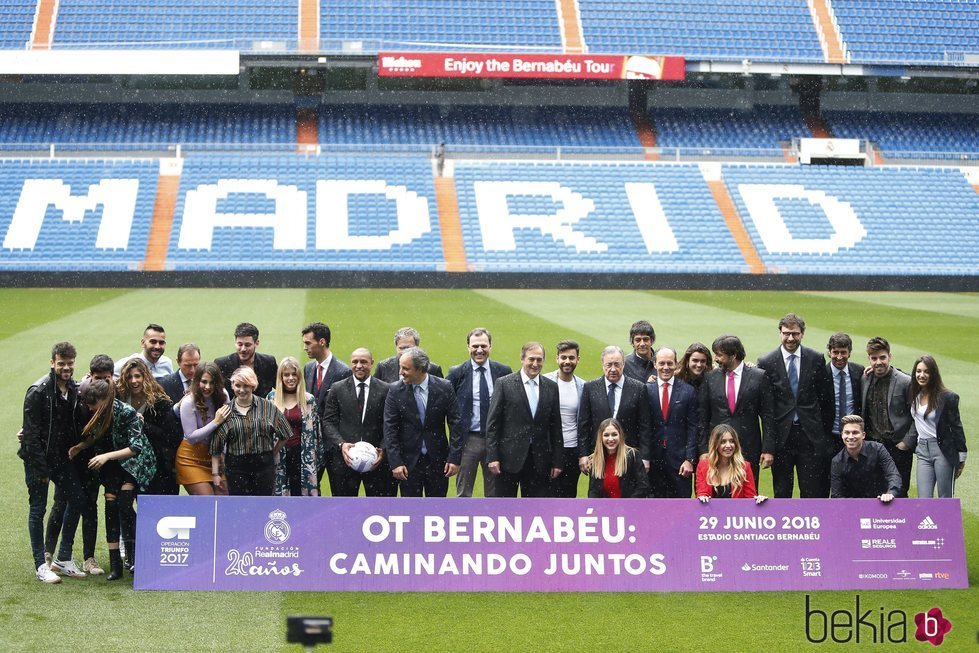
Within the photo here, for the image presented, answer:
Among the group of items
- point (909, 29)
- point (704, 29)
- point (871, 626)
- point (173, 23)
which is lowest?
point (871, 626)

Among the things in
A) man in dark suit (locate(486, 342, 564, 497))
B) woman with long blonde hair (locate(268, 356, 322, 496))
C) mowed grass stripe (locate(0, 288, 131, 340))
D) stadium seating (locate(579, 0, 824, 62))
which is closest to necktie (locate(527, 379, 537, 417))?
man in dark suit (locate(486, 342, 564, 497))

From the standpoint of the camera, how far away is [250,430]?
850cm

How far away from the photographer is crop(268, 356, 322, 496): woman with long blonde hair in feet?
28.8

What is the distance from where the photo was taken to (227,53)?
44688 mm

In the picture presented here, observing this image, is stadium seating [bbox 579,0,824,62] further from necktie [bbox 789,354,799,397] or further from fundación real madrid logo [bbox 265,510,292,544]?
fundación real madrid logo [bbox 265,510,292,544]

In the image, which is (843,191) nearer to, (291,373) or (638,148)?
(638,148)

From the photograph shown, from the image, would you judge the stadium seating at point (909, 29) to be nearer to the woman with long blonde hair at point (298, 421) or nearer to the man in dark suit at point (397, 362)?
the man in dark suit at point (397, 362)

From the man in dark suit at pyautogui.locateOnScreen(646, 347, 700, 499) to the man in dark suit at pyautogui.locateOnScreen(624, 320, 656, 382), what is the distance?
2.02 feet

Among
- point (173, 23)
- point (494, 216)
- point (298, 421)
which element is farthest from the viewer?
point (173, 23)

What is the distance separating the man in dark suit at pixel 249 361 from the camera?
952 cm

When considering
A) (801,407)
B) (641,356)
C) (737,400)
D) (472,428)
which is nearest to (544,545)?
(472,428)

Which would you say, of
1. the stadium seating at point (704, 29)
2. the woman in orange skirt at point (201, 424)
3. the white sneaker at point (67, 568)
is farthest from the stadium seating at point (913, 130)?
the white sneaker at point (67, 568)

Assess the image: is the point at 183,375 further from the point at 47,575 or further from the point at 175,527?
the point at 47,575

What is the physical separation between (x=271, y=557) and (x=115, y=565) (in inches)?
45.9
